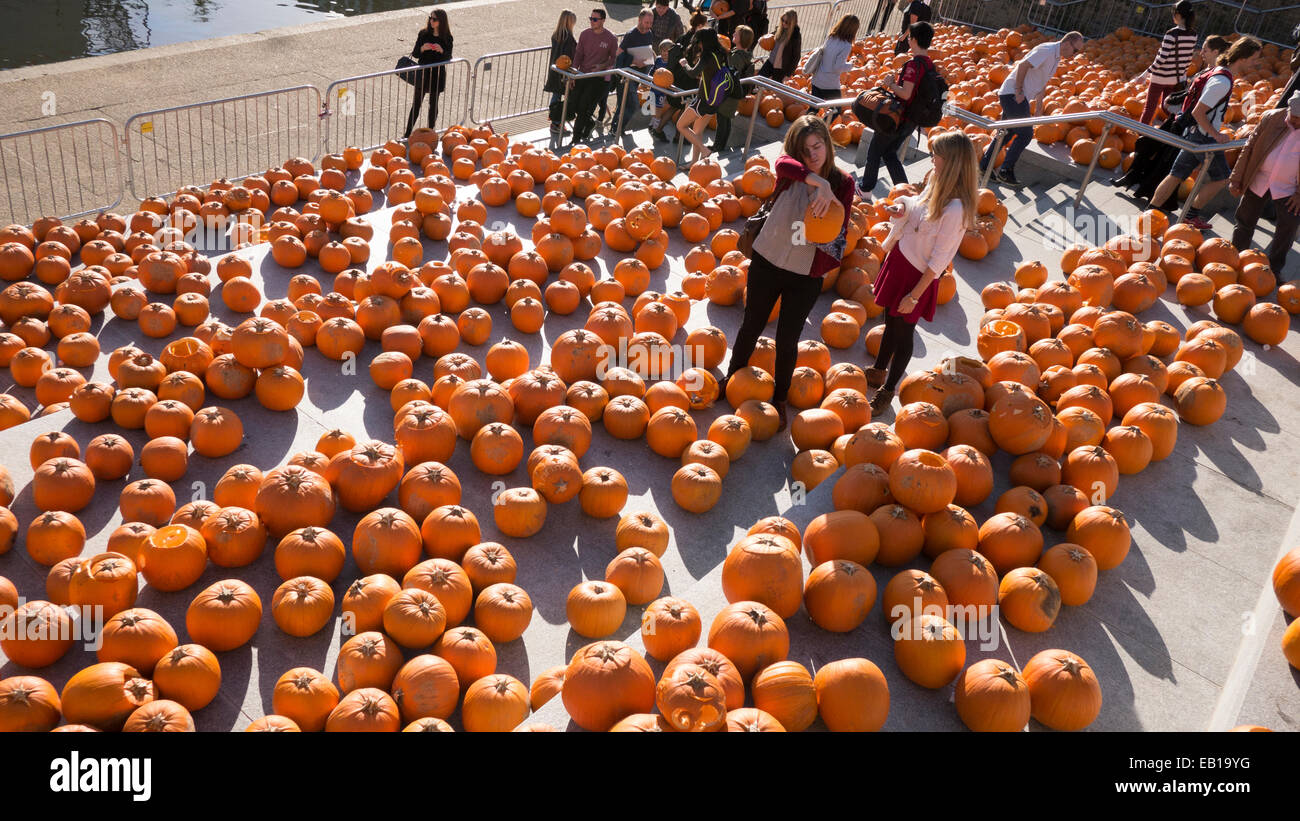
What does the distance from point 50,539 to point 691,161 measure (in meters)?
8.77

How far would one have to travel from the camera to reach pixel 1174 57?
11.2m

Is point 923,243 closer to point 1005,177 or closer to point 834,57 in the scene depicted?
point 1005,177

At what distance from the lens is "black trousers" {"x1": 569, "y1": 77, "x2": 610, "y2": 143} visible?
1207 cm

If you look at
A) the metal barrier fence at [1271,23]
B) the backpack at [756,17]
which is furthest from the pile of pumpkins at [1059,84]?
the backpack at [756,17]

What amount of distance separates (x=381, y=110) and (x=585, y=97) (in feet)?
10.1

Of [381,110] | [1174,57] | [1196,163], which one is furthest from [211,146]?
[1174,57]

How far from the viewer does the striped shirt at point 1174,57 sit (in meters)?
11.2

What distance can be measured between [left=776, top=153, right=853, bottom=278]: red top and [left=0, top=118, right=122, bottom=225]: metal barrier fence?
793 cm

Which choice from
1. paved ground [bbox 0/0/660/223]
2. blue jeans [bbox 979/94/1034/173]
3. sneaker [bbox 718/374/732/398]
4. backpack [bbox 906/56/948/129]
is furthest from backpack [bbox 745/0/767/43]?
sneaker [bbox 718/374/732/398]

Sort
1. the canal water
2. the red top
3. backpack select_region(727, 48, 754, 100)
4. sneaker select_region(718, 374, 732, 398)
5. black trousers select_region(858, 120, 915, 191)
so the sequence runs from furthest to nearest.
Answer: the canal water, backpack select_region(727, 48, 754, 100), black trousers select_region(858, 120, 915, 191), sneaker select_region(718, 374, 732, 398), the red top

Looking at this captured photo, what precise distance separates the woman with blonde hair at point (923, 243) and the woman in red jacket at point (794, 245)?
437 mm

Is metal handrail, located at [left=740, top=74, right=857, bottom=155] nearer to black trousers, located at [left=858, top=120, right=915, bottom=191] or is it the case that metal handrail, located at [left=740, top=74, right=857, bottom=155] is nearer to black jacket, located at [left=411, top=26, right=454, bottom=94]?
black trousers, located at [left=858, top=120, right=915, bottom=191]

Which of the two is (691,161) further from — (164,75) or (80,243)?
(164,75)

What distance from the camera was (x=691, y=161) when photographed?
11.3 metres
